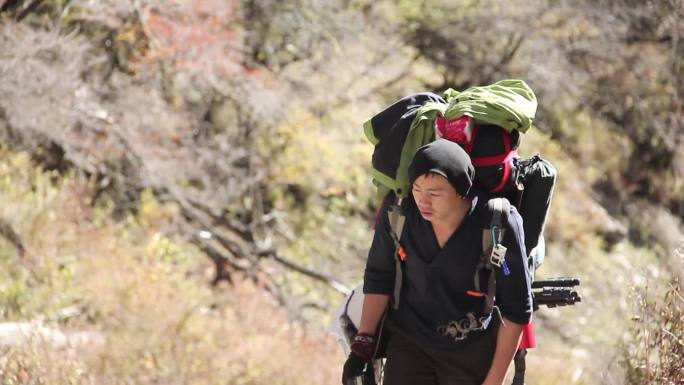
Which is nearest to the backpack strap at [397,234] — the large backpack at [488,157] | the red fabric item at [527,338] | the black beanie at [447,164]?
the large backpack at [488,157]

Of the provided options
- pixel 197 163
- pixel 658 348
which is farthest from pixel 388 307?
pixel 197 163

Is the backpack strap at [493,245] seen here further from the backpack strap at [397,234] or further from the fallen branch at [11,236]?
the fallen branch at [11,236]

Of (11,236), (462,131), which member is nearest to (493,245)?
(462,131)

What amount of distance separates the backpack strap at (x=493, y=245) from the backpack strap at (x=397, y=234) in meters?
0.28

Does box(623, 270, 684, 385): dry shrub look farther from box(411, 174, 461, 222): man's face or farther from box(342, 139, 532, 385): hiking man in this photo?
box(411, 174, 461, 222): man's face

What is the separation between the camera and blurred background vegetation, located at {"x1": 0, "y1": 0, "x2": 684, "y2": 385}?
621 centimetres

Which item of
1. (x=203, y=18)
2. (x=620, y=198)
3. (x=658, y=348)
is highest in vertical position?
(x=658, y=348)

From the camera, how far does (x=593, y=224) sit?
15.3m

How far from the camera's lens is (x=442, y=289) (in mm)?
2646

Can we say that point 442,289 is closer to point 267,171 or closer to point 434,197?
point 434,197

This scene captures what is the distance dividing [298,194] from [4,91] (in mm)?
5396

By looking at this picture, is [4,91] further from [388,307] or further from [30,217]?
[388,307]

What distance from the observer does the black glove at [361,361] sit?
2.77 metres

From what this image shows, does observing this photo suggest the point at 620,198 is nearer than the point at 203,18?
No
